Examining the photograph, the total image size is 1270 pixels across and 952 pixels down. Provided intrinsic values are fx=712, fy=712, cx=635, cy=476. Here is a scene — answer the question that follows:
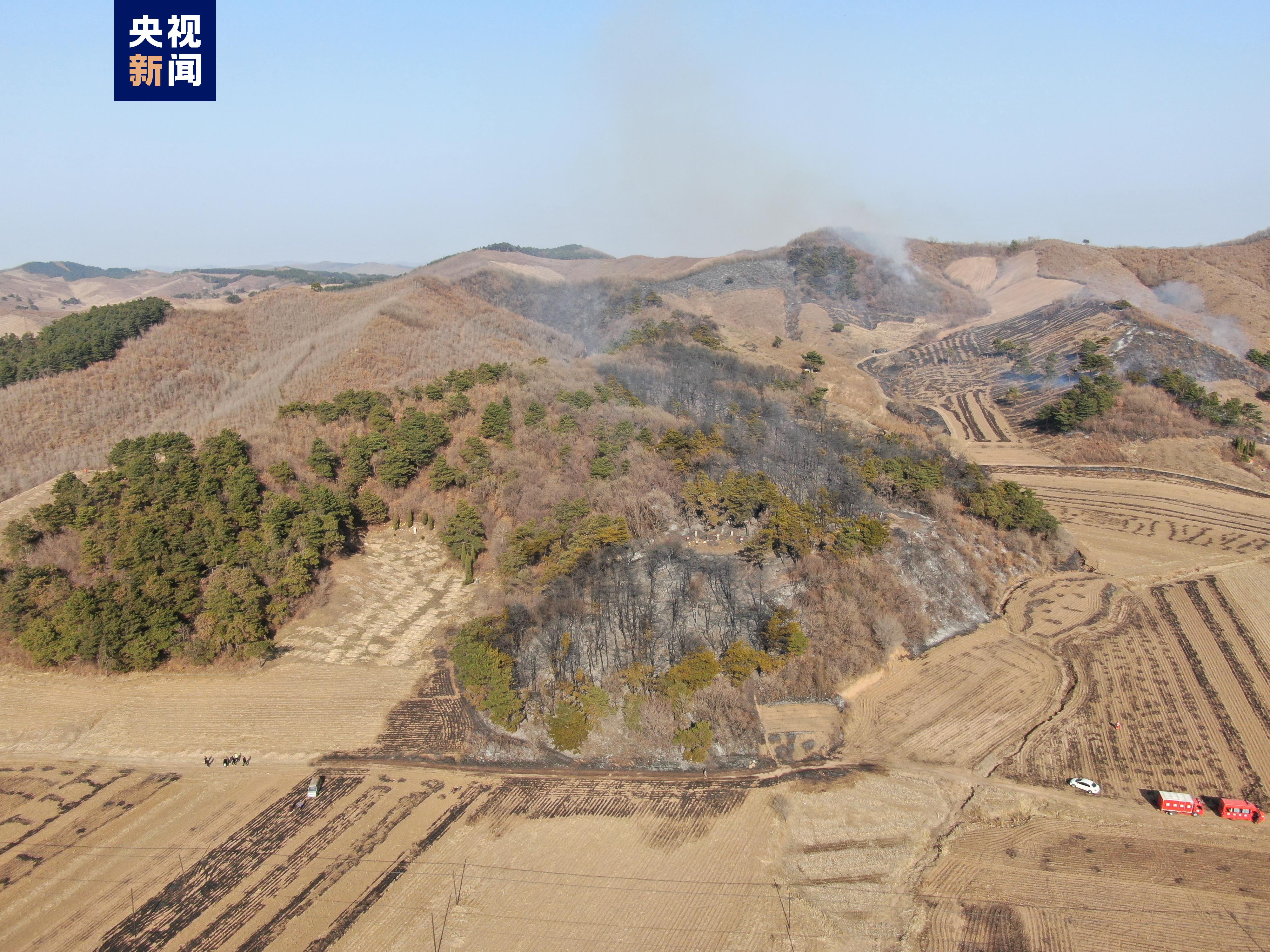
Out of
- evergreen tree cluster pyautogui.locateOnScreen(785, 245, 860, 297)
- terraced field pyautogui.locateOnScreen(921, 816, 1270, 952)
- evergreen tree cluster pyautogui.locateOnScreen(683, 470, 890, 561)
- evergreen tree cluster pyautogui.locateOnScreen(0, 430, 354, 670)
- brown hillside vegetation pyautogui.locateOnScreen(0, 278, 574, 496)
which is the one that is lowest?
terraced field pyautogui.locateOnScreen(921, 816, 1270, 952)

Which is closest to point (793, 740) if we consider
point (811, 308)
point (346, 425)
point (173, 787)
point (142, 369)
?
point (173, 787)

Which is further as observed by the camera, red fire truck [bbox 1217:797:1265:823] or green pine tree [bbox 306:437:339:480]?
green pine tree [bbox 306:437:339:480]

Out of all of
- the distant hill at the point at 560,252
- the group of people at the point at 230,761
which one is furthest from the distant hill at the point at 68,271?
the group of people at the point at 230,761

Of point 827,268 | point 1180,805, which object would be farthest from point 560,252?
point 1180,805

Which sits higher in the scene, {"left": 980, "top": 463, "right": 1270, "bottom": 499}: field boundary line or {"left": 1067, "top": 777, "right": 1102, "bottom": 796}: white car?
{"left": 980, "top": 463, "right": 1270, "bottom": 499}: field boundary line

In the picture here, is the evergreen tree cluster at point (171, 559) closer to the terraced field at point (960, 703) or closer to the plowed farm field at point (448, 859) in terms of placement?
the plowed farm field at point (448, 859)

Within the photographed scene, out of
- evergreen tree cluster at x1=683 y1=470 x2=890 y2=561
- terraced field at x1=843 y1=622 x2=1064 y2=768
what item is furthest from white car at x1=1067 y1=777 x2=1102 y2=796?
evergreen tree cluster at x1=683 y1=470 x2=890 y2=561

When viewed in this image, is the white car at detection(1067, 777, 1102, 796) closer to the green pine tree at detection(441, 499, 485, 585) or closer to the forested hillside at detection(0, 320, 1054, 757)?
the forested hillside at detection(0, 320, 1054, 757)
